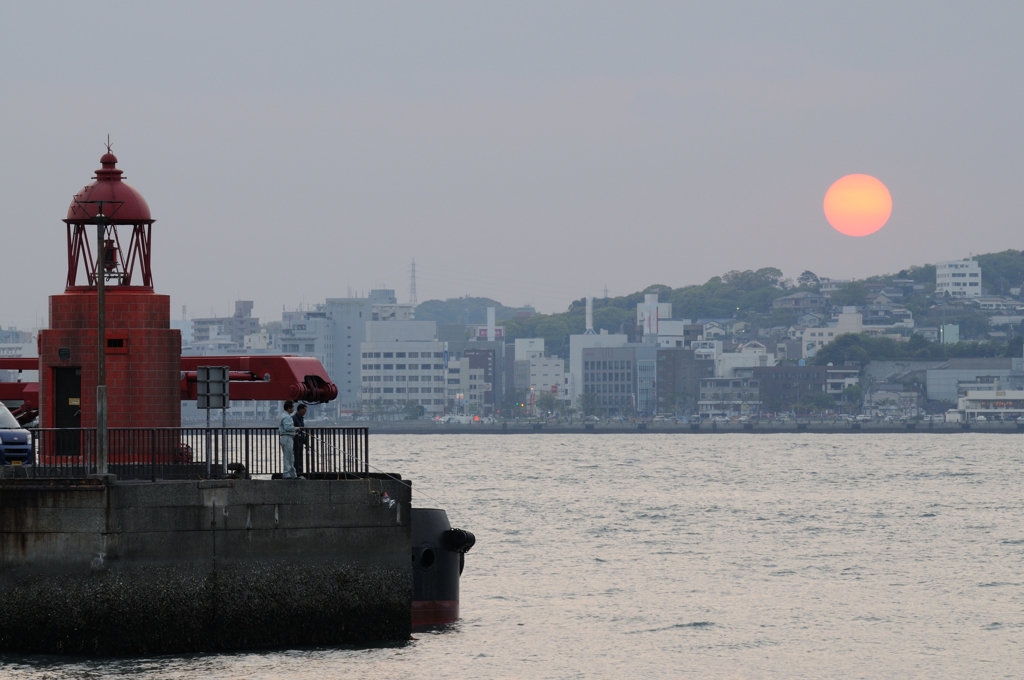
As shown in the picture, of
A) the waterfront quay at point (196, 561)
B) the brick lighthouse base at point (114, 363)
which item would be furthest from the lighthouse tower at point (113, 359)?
the waterfront quay at point (196, 561)

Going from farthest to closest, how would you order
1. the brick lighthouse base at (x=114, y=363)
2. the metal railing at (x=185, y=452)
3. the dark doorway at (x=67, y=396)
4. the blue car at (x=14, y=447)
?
1. the dark doorway at (x=67, y=396)
2. the brick lighthouse base at (x=114, y=363)
3. the blue car at (x=14, y=447)
4. the metal railing at (x=185, y=452)

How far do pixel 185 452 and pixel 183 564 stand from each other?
21.7 feet

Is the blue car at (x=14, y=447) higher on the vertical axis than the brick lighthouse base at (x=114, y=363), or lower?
lower

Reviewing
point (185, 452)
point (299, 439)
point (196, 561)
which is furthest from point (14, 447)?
point (196, 561)

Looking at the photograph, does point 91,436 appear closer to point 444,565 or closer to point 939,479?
point 444,565

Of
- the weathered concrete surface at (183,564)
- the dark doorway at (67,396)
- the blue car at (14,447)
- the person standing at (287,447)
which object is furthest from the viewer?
the dark doorway at (67,396)

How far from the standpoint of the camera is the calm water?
1345 inches

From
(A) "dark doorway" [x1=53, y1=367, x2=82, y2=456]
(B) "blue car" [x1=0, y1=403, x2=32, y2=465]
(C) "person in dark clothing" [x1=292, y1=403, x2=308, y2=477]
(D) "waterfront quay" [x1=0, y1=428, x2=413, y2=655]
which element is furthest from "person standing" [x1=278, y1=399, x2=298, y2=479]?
(A) "dark doorway" [x1=53, y1=367, x2=82, y2=456]

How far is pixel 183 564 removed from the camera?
98.6 feet

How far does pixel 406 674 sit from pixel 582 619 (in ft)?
35.7

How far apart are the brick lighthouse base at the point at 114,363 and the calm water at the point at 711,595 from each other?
7.33 meters

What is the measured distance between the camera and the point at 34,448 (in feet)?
105

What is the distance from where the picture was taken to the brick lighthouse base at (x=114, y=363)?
36312mm

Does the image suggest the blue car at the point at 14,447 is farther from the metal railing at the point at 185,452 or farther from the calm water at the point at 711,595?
the calm water at the point at 711,595
